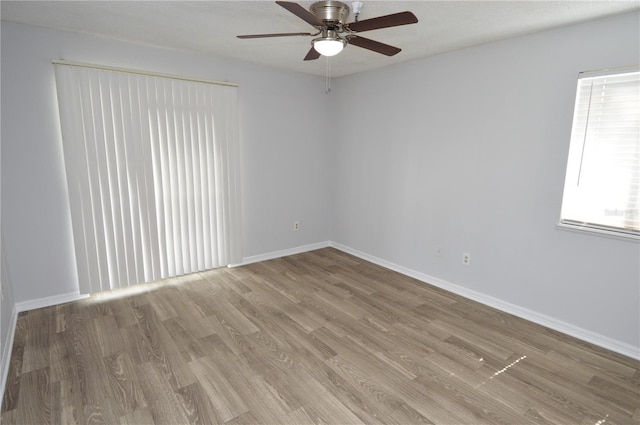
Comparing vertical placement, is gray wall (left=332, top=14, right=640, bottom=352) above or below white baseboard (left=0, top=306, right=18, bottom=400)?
above

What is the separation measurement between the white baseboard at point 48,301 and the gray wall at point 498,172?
330 cm

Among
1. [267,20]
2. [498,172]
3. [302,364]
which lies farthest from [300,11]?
[498,172]

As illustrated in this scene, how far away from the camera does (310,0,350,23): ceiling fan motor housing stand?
2154 mm

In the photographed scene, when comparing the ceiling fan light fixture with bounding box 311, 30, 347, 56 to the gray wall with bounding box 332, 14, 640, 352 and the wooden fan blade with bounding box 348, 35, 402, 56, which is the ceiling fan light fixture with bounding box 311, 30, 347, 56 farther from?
the gray wall with bounding box 332, 14, 640, 352

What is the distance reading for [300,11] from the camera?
177 cm

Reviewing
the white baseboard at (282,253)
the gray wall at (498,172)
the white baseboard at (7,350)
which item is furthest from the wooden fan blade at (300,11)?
the white baseboard at (282,253)

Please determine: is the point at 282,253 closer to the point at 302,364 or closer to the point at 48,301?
the point at 302,364

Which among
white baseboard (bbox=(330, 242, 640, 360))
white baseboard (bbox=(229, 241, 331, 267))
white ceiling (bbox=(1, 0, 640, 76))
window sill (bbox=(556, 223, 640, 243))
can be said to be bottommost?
white baseboard (bbox=(330, 242, 640, 360))

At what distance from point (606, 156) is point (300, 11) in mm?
2426

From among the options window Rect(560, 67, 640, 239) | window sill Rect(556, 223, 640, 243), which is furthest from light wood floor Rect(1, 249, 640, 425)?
window Rect(560, 67, 640, 239)

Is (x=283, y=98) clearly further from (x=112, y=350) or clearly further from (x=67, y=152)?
(x=112, y=350)

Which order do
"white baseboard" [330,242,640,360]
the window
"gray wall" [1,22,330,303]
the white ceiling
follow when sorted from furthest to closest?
"gray wall" [1,22,330,303] < "white baseboard" [330,242,640,360] < the window < the white ceiling

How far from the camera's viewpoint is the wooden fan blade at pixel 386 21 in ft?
5.79

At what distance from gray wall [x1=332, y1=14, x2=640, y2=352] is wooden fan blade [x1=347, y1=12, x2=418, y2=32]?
1.62 metres
